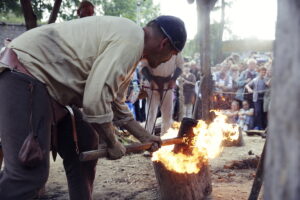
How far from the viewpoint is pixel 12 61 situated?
2445 mm

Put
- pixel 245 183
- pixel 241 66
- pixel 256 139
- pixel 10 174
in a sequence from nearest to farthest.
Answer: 1. pixel 10 174
2. pixel 245 183
3. pixel 256 139
4. pixel 241 66

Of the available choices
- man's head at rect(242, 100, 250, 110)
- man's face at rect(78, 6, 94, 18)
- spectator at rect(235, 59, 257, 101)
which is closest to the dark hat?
man's face at rect(78, 6, 94, 18)

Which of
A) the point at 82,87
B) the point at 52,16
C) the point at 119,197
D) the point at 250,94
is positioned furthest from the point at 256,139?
the point at 82,87

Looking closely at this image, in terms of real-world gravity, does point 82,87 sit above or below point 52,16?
below

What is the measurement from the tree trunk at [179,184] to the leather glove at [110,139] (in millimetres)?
1117

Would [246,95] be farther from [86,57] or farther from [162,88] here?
[86,57]

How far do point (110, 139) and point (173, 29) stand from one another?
0.92 meters

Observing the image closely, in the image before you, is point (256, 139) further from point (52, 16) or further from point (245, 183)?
point (52, 16)

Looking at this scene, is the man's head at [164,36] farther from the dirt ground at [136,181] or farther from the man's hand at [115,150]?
the dirt ground at [136,181]

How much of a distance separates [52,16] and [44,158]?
9.28 feet

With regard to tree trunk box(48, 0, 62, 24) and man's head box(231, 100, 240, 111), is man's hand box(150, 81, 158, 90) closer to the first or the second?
tree trunk box(48, 0, 62, 24)

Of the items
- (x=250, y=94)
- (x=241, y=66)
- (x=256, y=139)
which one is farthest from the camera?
(x=241, y=66)

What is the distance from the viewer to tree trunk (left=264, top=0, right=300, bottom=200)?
887mm

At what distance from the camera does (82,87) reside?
A: 259 cm
